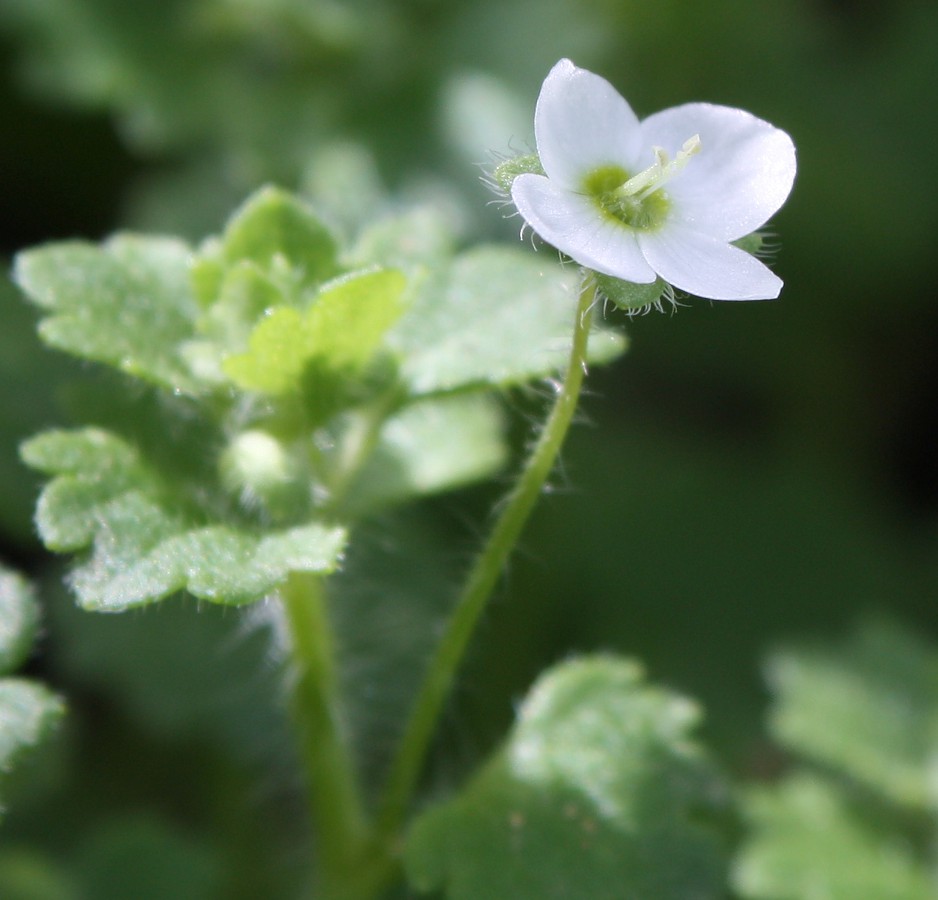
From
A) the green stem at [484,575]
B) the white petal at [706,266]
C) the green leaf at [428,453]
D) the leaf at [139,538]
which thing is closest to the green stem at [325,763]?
the green stem at [484,575]

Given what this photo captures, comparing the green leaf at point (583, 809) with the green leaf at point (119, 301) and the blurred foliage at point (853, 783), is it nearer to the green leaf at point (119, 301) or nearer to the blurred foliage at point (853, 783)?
the blurred foliage at point (853, 783)

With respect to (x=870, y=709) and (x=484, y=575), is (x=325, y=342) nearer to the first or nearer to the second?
(x=484, y=575)

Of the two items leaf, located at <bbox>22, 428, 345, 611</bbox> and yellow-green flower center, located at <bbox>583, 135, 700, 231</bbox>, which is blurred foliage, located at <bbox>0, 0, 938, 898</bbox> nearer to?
leaf, located at <bbox>22, 428, 345, 611</bbox>

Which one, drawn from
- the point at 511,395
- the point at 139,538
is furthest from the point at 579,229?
the point at 511,395

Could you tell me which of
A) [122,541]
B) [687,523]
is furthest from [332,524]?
[687,523]

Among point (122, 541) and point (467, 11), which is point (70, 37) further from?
point (122, 541)
